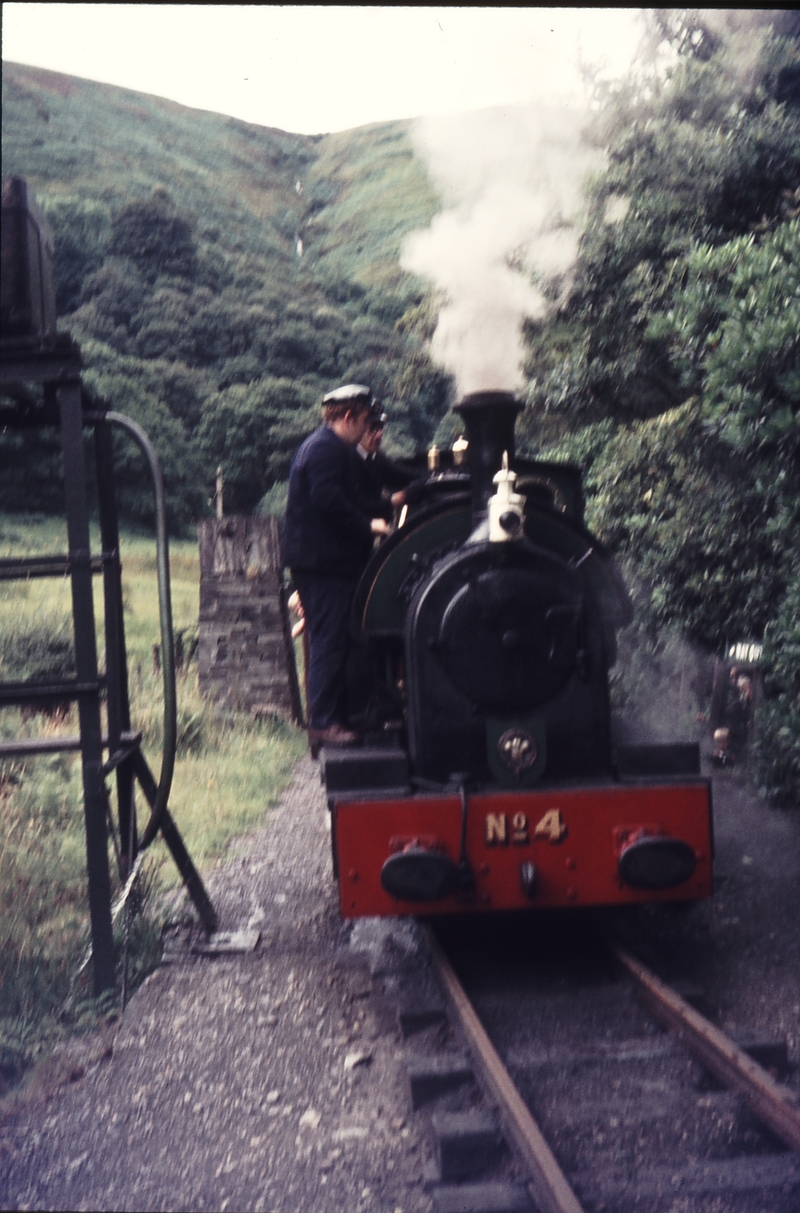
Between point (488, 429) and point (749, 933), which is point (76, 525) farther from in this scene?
point (749, 933)

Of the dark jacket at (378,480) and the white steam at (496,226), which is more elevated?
the white steam at (496,226)

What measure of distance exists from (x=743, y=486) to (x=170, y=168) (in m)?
3.72

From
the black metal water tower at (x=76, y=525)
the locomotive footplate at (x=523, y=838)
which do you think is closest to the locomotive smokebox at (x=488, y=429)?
the locomotive footplate at (x=523, y=838)

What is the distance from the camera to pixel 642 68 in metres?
5.52

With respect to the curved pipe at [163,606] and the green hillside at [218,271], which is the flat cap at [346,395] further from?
the green hillside at [218,271]

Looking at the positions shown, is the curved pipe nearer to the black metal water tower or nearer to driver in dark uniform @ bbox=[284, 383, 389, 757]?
the black metal water tower

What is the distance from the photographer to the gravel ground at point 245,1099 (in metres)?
2.34

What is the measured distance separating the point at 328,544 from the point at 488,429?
3.04ft

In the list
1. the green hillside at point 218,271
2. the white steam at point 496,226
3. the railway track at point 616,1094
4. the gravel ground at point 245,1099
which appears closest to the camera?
the railway track at point 616,1094

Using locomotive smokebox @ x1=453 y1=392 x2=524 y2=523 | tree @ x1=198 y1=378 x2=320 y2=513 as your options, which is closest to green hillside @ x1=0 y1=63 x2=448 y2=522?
tree @ x1=198 y1=378 x2=320 y2=513

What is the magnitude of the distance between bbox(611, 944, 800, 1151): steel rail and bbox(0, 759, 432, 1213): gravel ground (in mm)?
742

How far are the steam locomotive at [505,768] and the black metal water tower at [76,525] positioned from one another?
2.56 ft

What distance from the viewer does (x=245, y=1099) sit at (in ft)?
8.90

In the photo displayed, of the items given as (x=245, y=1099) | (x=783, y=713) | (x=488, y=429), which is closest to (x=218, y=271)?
(x=488, y=429)
